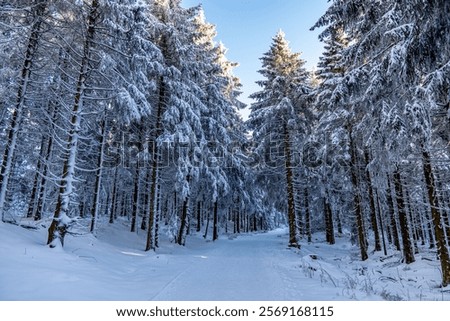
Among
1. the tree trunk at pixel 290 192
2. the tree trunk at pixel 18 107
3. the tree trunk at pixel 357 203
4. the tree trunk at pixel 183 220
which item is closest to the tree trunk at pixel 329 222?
the tree trunk at pixel 290 192

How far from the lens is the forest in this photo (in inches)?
337

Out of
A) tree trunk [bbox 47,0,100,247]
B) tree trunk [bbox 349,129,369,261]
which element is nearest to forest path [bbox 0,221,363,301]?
tree trunk [bbox 47,0,100,247]

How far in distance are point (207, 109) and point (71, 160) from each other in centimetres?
998

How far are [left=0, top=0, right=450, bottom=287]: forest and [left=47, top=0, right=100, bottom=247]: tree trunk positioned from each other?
0.14 ft

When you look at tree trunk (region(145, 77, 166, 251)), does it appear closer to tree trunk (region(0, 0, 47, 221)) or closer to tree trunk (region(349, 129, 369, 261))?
tree trunk (region(0, 0, 47, 221))

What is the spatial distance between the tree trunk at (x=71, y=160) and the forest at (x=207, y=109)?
0.04 meters

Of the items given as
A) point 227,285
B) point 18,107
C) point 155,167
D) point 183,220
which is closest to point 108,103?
point 18,107

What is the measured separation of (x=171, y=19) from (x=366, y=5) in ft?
35.0

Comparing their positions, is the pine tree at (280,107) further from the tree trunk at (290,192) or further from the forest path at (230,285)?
the forest path at (230,285)

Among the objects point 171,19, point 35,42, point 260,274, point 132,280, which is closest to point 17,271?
point 132,280

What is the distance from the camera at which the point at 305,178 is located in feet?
77.7

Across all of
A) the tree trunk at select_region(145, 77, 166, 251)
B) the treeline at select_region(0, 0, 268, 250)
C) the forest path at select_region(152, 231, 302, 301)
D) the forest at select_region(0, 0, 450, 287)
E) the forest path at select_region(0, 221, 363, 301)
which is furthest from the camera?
the tree trunk at select_region(145, 77, 166, 251)

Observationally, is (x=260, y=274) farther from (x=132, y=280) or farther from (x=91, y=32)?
(x=91, y=32)

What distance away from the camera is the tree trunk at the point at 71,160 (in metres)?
8.66
